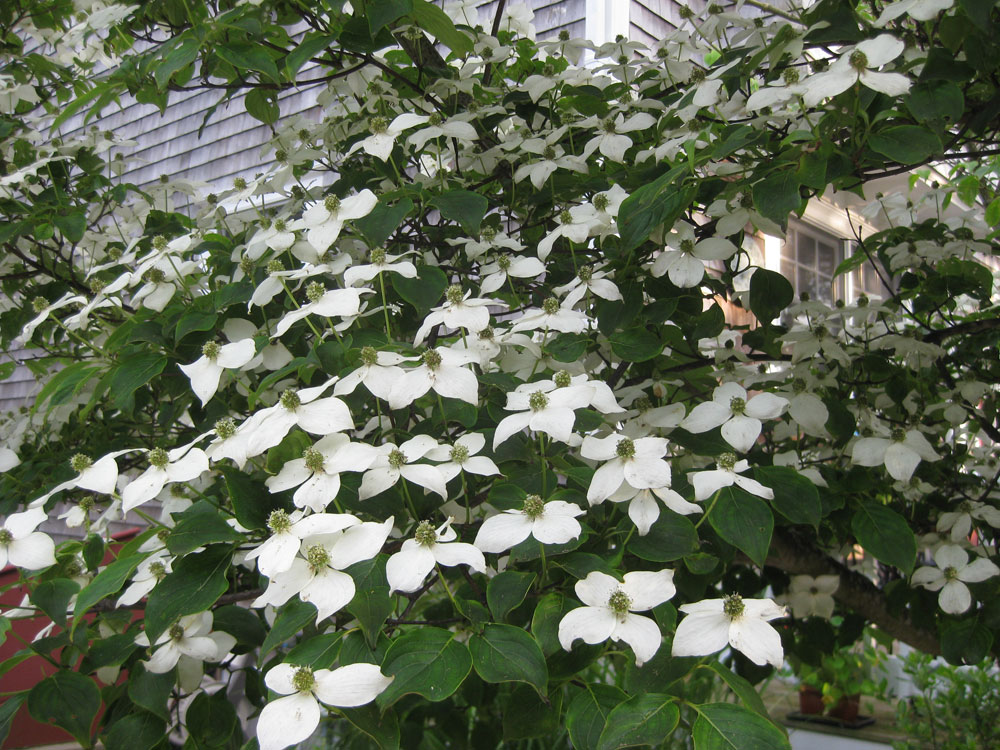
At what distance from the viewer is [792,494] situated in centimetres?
116

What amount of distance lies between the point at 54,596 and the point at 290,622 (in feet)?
1.45

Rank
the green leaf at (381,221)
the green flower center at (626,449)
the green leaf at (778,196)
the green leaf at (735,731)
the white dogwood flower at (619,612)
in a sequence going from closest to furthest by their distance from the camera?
the green leaf at (735,731) → the white dogwood flower at (619,612) → the green flower center at (626,449) → the green leaf at (778,196) → the green leaf at (381,221)

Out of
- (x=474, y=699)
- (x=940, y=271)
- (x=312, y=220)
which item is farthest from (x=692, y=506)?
(x=940, y=271)

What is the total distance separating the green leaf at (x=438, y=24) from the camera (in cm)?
144

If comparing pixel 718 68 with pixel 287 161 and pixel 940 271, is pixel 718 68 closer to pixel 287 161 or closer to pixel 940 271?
pixel 940 271

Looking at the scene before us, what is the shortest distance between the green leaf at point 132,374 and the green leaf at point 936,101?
1230mm

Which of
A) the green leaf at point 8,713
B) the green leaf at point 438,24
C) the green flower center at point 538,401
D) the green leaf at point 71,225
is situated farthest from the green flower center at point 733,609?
the green leaf at point 71,225

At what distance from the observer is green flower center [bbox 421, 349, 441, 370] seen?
1.11 metres

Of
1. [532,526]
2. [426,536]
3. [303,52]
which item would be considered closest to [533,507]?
[532,526]

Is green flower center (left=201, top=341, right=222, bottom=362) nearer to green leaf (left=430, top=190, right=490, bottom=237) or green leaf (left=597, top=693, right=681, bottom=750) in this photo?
green leaf (left=430, top=190, right=490, bottom=237)

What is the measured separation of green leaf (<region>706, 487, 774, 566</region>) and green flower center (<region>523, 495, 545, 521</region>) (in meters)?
0.22

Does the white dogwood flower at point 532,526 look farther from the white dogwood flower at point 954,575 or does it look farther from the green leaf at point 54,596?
the white dogwood flower at point 954,575

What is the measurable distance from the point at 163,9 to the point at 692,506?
66.3 inches

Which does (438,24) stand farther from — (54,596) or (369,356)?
(54,596)
